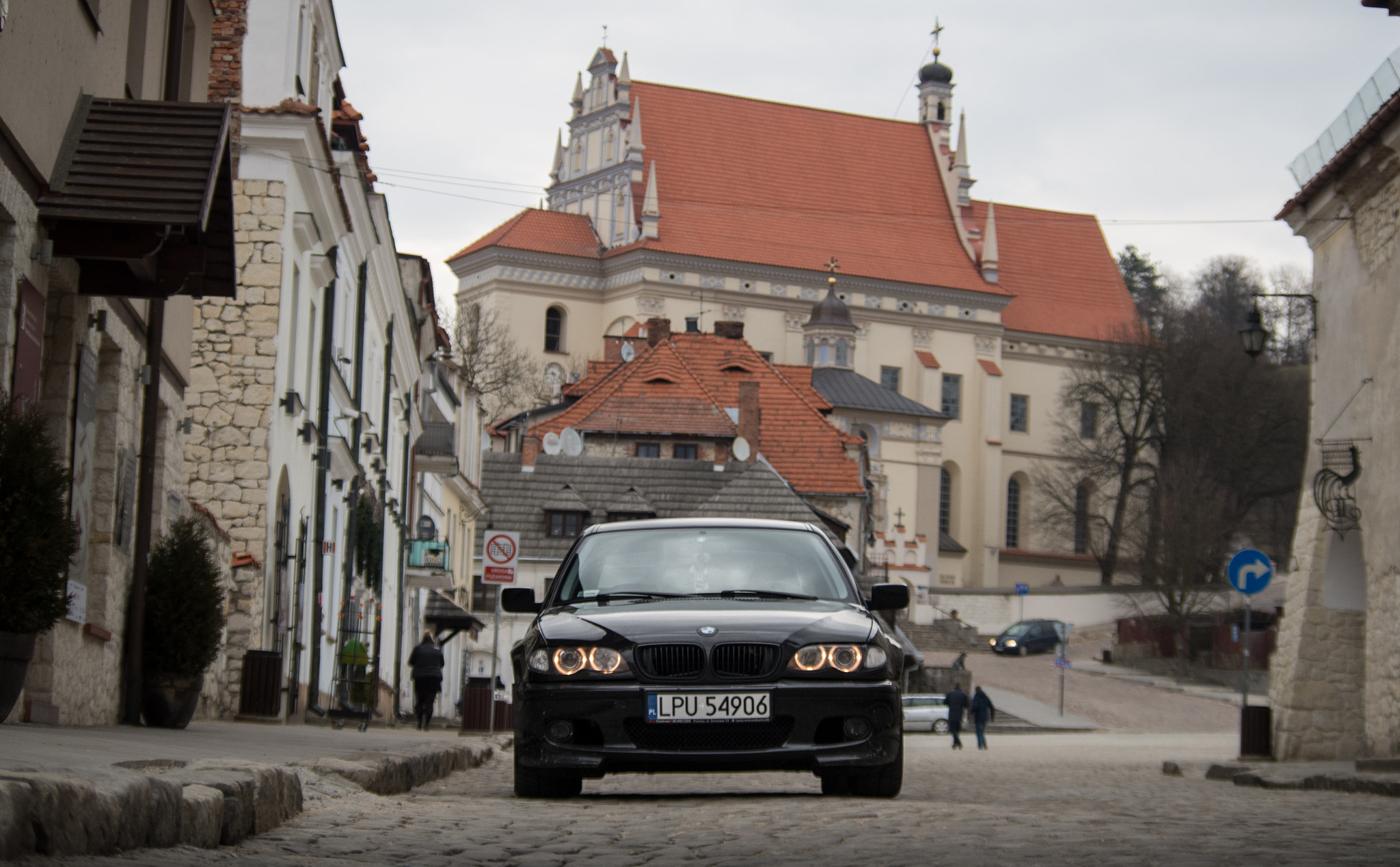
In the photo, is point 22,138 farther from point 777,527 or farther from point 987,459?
point 987,459

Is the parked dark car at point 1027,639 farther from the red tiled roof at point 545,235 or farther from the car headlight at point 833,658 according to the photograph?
the car headlight at point 833,658

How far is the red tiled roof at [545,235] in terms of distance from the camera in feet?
306

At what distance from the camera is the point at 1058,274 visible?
113 metres

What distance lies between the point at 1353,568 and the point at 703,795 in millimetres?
12838

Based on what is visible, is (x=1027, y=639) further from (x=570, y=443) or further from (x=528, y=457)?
(x=528, y=457)

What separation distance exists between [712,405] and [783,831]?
53923mm

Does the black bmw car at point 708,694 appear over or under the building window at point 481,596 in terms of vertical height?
under

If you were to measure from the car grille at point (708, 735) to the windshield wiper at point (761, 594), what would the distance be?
1.06 metres

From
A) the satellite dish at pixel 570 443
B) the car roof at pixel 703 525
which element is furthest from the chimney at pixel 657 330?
the car roof at pixel 703 525

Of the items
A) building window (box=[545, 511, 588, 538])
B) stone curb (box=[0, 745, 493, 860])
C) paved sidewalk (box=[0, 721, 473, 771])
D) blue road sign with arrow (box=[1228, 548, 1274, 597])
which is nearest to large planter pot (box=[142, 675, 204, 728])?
paved sidewalk (box=[0, 721, 473, 771])

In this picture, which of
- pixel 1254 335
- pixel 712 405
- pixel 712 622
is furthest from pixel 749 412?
pixel 712 622

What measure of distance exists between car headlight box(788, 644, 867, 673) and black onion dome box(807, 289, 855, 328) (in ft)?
287

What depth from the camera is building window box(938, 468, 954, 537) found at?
100 meters

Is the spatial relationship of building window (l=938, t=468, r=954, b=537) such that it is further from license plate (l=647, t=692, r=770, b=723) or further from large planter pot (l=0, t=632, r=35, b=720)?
large planter pot (l=0, t=632, r=35, b=720)
